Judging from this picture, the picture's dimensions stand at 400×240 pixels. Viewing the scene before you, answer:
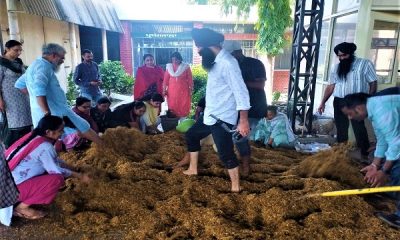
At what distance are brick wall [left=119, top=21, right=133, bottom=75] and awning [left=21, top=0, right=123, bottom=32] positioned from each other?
673 millimetres

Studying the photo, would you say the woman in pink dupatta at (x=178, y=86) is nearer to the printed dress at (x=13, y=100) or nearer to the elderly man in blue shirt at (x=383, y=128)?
the printed dress at (x=13, y=100)

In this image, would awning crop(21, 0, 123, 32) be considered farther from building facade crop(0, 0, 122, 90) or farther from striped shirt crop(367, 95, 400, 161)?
striped shirt crop(367, 95, 400, 161)

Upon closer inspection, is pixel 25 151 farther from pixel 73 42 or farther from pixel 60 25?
pixel 73 42

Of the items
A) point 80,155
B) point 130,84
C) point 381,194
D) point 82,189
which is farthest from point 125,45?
point 381,194

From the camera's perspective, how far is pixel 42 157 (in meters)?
2.63

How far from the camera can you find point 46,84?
3.25 metres

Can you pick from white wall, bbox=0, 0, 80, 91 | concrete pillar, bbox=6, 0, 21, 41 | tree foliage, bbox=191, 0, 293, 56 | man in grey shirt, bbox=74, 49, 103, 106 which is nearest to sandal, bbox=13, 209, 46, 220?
man in grey shirt, bbox=74, 49, 103, 106

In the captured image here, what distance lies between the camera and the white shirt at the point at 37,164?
2.60 m

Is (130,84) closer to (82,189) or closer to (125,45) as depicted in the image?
(125,45)

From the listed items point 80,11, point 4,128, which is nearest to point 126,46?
point 80,11

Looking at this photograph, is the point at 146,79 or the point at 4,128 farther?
the point at 146,79

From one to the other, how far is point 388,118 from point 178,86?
3.77m

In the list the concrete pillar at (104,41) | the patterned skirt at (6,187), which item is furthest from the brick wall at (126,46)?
the patterned skirt at (6,187)

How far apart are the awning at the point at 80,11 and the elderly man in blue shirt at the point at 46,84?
8.60 ft
